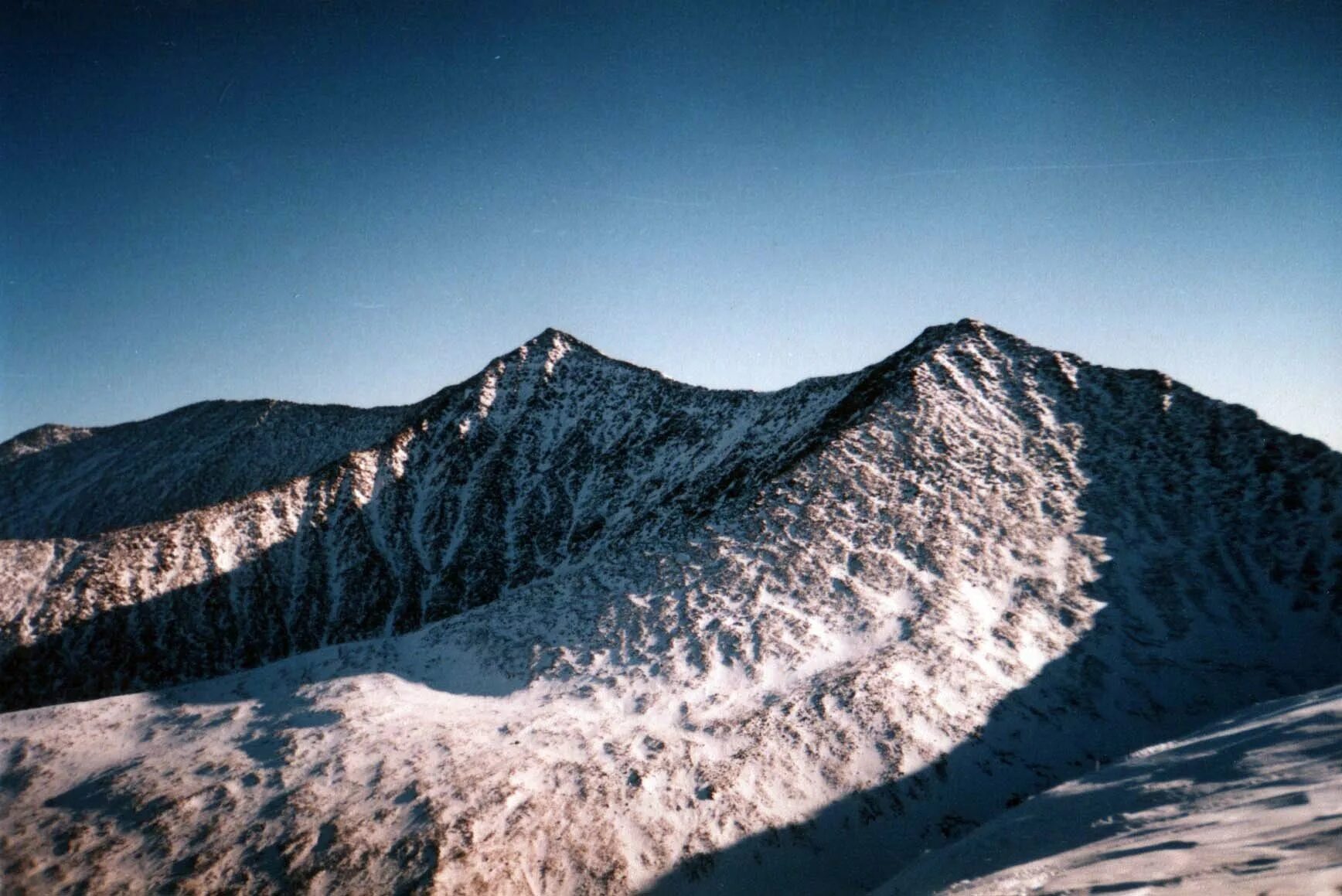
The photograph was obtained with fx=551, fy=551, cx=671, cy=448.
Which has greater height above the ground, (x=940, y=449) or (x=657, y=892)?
(x=940, y=449)

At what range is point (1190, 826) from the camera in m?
6.92

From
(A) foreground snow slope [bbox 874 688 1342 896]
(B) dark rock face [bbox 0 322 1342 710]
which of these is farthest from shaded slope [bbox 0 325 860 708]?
(A) foreground snow slope [bbox 874 688 1342 896]

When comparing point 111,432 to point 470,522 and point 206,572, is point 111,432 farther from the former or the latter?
point 470,522

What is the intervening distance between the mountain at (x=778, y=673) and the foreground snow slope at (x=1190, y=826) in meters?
5.23

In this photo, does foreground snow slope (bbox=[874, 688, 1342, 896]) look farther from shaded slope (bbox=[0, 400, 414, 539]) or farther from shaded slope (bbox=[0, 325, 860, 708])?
shaded slope (bbox=[0, 400, 414, 539])

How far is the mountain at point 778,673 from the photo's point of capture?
48.1 feet

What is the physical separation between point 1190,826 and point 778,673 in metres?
14.8

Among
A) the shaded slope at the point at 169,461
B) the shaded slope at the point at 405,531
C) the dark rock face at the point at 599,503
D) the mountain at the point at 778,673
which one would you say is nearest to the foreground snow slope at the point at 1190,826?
the mountain at the point at 778,673

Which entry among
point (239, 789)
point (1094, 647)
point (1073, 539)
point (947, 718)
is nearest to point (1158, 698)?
point (1094, 647)

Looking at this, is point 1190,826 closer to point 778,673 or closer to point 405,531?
point 778,673

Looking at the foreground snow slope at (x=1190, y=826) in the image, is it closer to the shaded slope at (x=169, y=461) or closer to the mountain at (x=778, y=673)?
the mountain at (x=778, y=673)

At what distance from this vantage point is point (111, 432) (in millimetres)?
115188

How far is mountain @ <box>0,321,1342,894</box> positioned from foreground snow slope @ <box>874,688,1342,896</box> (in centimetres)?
523

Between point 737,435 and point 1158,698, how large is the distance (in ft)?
108
